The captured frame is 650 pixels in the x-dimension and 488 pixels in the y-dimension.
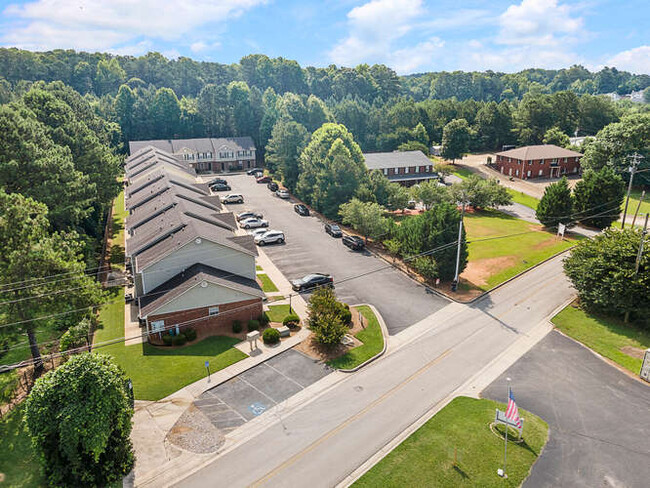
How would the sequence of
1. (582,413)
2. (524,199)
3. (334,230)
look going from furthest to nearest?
1. (524,199)
2. (334,230)
3. (582,413)

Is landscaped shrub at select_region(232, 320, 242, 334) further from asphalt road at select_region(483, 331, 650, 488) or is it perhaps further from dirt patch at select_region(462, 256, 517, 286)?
dirt patch at select_region(462, 256, 517, 286)

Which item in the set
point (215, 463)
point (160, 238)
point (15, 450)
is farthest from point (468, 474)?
point (160, 238)

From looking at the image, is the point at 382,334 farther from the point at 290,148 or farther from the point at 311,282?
the point at 290,148

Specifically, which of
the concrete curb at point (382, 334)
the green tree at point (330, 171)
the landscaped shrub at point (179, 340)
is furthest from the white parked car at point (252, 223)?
the landscaped shrub at point (179, 340)

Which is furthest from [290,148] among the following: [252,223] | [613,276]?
[613,276]

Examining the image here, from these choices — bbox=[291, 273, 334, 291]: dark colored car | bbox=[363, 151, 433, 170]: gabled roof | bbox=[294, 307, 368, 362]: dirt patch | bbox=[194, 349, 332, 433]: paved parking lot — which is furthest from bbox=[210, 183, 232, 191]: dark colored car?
bbox=[194, 349, 332, 433]: paved parking lot

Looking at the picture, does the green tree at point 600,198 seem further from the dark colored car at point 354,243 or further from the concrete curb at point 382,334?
the concrete curb at point 382,334

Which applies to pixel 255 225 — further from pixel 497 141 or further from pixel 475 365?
pixel 497 141
